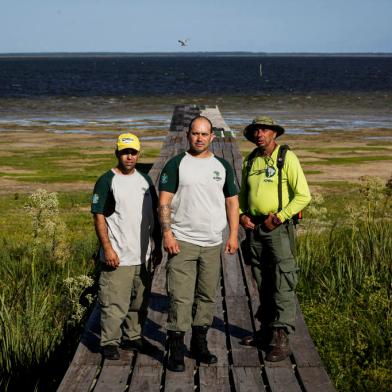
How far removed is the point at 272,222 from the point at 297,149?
21026mm

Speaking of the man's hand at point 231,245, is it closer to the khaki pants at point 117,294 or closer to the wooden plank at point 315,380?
the khaki pants at point 117,294

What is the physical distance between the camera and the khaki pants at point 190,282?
5.41 metres

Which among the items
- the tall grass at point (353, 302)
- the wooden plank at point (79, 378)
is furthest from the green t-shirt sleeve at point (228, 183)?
the tall grass at point (353, 302)

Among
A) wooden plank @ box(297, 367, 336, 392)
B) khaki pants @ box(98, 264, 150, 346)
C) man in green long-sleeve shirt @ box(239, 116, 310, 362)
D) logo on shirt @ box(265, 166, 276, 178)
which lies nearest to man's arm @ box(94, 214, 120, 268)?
khaki pants @ box(98, 264, 150, 346)

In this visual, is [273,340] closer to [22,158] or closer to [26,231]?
[26,231]

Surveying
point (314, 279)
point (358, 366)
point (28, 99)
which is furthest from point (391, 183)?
point (28, 99)

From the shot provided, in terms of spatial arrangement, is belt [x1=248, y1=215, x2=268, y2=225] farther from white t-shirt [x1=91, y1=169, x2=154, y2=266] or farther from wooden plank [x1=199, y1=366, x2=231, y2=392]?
wooden plank [x1=199, y1=366, x2=231, y2=392]

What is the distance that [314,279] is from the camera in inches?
335

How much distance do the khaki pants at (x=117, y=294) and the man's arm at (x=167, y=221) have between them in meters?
0.35

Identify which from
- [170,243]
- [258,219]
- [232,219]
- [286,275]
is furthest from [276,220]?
[170,243]

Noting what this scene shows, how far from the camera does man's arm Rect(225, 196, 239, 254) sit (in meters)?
5.53

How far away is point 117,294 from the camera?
18.0 feet

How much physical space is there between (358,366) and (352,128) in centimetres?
3017

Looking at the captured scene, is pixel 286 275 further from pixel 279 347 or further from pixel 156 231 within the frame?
pixel 156 231
